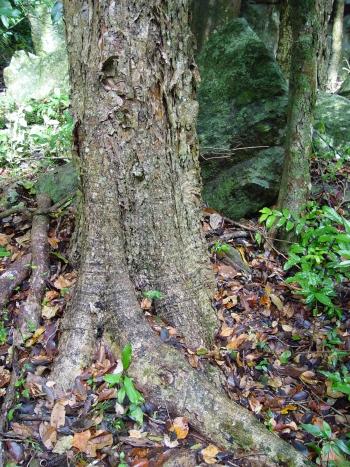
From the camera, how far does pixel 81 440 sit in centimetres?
224

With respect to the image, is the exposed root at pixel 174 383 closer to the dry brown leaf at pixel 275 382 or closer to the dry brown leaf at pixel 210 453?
the dry brown leaf at pixel 210 453

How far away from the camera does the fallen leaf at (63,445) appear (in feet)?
7.18

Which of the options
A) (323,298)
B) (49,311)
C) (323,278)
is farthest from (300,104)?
(49,311)

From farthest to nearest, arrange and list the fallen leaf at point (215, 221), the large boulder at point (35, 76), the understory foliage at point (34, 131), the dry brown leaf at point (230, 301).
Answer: the large boulder at point (35, 76)
the understory foliage at point (34, 131)
the fallen leaf at point (215, 221)
the dry brown leaf at point (230, 301)

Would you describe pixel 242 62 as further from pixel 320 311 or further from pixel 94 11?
pixel 320 311

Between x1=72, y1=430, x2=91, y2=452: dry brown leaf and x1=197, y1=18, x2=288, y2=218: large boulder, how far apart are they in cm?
245

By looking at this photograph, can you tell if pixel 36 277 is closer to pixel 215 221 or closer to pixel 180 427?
pixel 180 427

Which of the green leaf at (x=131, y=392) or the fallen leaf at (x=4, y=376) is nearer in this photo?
Answer: the green leaf at (x=131, y=392)

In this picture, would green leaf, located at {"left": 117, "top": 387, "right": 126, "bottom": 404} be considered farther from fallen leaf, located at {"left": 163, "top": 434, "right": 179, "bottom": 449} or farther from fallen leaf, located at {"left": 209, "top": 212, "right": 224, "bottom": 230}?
fallen leaf, located at {"left": 209, "top": 212, "right": 224, "bottom": 230}

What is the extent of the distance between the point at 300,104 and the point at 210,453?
281 cm

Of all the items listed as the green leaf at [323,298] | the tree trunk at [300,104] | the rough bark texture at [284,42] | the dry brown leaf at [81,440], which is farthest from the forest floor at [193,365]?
the rough bark texture at [284,42]

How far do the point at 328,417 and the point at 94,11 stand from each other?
2871mm

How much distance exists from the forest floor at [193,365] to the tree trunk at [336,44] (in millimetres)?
9318

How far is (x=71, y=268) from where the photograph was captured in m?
3.26
